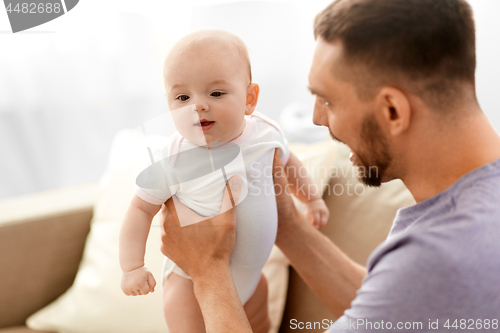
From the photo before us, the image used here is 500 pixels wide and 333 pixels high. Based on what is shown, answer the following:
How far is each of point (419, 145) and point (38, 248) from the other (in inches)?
52.3

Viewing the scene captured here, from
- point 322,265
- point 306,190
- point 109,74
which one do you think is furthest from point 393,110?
point 109,74

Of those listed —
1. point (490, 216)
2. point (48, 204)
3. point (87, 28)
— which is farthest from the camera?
point (87, 28)

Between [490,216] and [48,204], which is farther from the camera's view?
[48,204]

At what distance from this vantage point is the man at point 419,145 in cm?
67

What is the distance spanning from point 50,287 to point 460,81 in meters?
1.51

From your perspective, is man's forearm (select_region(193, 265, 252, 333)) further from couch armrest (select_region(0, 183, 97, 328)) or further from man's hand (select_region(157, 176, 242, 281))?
couch armrest (select_region(0, 183, 97, 328))

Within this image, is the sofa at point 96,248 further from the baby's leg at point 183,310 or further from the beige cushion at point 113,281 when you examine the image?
the baby's leg at point 183,310

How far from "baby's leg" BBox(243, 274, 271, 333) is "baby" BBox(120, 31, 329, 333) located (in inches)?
3.0

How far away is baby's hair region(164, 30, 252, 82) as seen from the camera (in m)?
0.85

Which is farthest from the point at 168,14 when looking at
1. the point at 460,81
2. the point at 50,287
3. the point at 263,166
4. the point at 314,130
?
the point at 460,81

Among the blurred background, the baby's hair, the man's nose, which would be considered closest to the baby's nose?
the baby's hair

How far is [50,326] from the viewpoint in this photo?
1488 mm

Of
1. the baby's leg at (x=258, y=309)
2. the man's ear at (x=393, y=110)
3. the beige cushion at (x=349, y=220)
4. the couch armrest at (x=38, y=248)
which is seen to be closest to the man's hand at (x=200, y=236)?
the baby's leg at (x=258, y=309)

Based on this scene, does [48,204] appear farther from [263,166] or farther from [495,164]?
[495,164]
